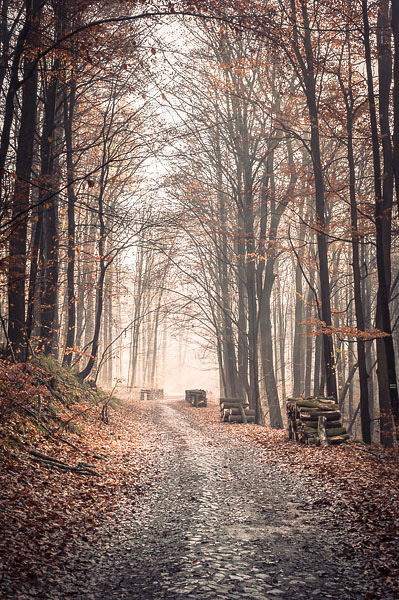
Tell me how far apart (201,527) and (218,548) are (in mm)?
870

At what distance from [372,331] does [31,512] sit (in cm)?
867

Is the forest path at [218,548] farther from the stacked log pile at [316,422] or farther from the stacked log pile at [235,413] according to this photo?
the stacked log pile at [235,413]

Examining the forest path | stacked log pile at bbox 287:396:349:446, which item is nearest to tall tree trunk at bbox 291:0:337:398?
stacked log pile at bbox 287:396:349:446

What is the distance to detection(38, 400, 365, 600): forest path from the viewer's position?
4496 mm

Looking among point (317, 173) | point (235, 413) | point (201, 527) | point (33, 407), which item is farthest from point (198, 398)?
point (201, 527)

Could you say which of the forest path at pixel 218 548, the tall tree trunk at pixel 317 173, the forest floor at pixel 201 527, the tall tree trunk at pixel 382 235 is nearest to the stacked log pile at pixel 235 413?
the tall tree trunk at pixel 317 173

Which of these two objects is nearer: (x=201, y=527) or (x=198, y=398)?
(x=201, y=527)

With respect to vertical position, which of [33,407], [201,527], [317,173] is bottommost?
[201,527]

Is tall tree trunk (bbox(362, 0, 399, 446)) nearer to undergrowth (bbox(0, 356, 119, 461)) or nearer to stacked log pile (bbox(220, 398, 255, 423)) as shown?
stacked log pile (bbox(220, 398, 255, 423))

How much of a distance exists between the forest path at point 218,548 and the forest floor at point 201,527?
0.06ft

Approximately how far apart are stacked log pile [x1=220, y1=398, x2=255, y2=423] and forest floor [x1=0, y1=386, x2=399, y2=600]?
7938mm

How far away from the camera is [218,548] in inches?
219

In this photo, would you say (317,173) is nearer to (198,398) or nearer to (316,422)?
(316,422)

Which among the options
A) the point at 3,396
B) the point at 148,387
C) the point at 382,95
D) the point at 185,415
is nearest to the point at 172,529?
the point at 3,396
